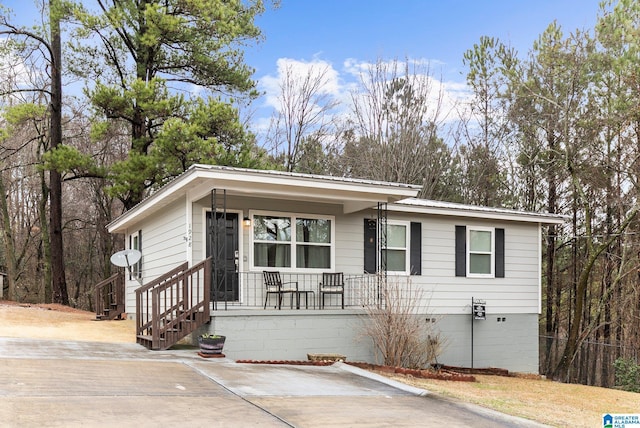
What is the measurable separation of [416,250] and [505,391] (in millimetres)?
3989

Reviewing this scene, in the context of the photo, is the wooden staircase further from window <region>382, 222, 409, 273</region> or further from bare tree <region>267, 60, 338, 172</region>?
bare tree <region>267, 60, 338, 172</region>

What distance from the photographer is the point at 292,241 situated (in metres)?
11.8

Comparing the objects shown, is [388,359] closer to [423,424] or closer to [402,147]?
[423,424]

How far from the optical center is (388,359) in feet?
34.3

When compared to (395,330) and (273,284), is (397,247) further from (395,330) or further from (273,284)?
(273,284)

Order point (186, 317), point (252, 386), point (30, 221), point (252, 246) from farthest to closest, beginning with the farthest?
1. point (30, 221)
2. point (252, 246)
3. point (186, 317)
4. point (252, 386)

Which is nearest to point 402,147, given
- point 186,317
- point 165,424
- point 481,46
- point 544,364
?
point 481,46

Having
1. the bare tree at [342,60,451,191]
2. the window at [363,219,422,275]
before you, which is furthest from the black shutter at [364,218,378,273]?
the bare tree at [342,60,451,191]

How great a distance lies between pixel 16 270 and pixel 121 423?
22.6 m

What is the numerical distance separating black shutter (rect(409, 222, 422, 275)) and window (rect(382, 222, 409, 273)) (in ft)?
0.39

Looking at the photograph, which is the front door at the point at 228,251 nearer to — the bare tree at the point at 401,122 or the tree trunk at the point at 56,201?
the bare tree at the point at 401,122

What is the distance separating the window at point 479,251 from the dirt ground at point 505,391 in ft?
8.08

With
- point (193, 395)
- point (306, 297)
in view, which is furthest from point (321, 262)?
point (193, 395)

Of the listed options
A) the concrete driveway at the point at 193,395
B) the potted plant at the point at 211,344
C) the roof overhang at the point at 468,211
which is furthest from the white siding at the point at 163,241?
the roof overhang at the point at 468,211
